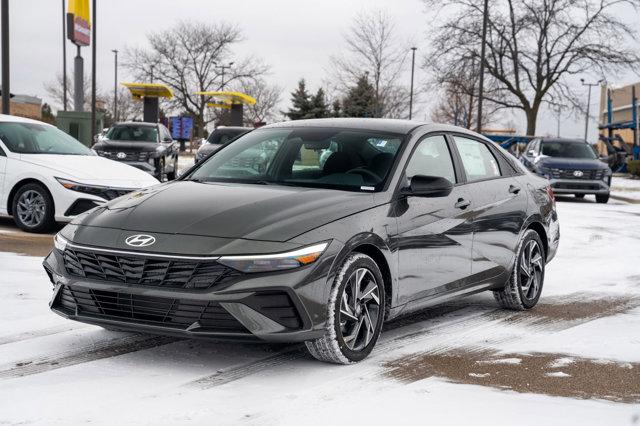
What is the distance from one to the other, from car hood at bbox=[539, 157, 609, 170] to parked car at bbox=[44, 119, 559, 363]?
55.0ft

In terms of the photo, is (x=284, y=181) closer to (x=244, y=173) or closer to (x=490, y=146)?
(x=244, y=173)

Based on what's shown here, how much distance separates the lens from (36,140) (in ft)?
40.7

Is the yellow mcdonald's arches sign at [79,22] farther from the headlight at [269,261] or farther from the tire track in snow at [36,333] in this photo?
the headlight at [269,261]

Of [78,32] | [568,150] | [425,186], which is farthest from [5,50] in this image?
[425,186]

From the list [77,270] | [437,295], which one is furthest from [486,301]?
[77,270]

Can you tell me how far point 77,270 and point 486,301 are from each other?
406cm

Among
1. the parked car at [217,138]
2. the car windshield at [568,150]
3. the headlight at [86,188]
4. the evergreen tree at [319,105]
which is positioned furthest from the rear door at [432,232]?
the evergreen tree at [319,105]

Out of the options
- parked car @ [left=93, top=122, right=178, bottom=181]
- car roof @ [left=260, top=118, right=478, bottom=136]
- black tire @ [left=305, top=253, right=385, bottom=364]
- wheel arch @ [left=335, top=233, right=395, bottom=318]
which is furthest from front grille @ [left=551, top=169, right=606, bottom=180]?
black tire @ [left=305, top=253, right=385, bottom=364]

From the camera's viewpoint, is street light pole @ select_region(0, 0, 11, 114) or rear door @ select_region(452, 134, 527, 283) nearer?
rear door @ select_region(452, 134, 527, 283)

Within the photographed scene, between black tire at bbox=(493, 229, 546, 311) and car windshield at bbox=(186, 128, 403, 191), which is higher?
car windshield at bbox=(186, 128, 403, 191)

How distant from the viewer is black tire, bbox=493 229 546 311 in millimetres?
7355

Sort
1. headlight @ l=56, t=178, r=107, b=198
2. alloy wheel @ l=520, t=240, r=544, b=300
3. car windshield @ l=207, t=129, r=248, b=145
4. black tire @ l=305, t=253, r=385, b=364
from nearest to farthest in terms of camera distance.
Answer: black tire @ l=305, t=253, r=385, b=364, alloy wheel @ l=520, t=240, r=544, b=300, headlight @ l=56, t=178, r=107, b=198, car windshield @ l=207, t=129, r=248, b=145

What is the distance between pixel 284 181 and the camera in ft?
19.4

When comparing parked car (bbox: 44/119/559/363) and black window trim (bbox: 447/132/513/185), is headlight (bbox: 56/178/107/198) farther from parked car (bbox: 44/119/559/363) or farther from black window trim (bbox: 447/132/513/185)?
black window trim (bbox: 447/132/513/185)
